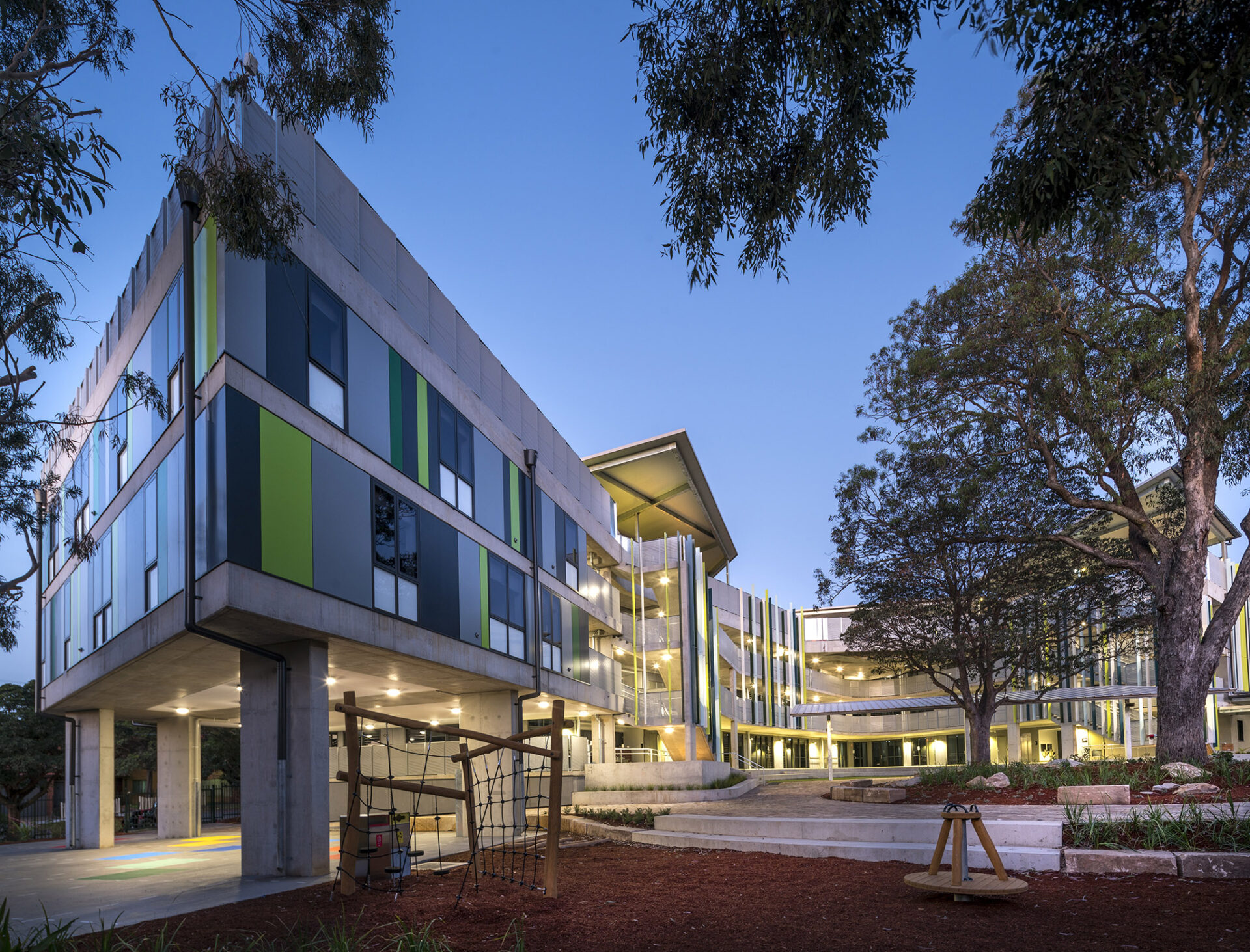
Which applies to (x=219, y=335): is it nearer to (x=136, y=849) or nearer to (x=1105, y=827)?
(x=1105, y=827)

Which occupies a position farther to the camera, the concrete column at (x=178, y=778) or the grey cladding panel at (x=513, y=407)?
the concrete column at (x=178, y=778)

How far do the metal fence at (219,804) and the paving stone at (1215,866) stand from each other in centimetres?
3224

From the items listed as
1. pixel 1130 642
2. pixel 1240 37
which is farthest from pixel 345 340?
pixel 1130 642

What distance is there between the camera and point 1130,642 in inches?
1447

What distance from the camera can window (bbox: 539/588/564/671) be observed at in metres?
25.0

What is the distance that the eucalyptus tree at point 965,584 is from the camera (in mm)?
26406

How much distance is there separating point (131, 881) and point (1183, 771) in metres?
16.4

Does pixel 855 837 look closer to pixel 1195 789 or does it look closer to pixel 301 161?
pixel 1195 789

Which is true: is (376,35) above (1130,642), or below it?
above

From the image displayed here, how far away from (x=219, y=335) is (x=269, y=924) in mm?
7499

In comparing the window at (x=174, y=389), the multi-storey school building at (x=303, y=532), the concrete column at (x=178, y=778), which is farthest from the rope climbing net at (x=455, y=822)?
the concrete column at (x=178, y=778)

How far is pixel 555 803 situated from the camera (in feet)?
33.9

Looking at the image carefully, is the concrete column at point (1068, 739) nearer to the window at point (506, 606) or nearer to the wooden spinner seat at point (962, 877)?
the window at point (506, 606)

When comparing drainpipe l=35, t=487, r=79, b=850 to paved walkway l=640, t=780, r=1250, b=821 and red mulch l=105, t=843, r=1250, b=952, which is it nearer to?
paved walkway l=640, t=780, r=1250, b=821
